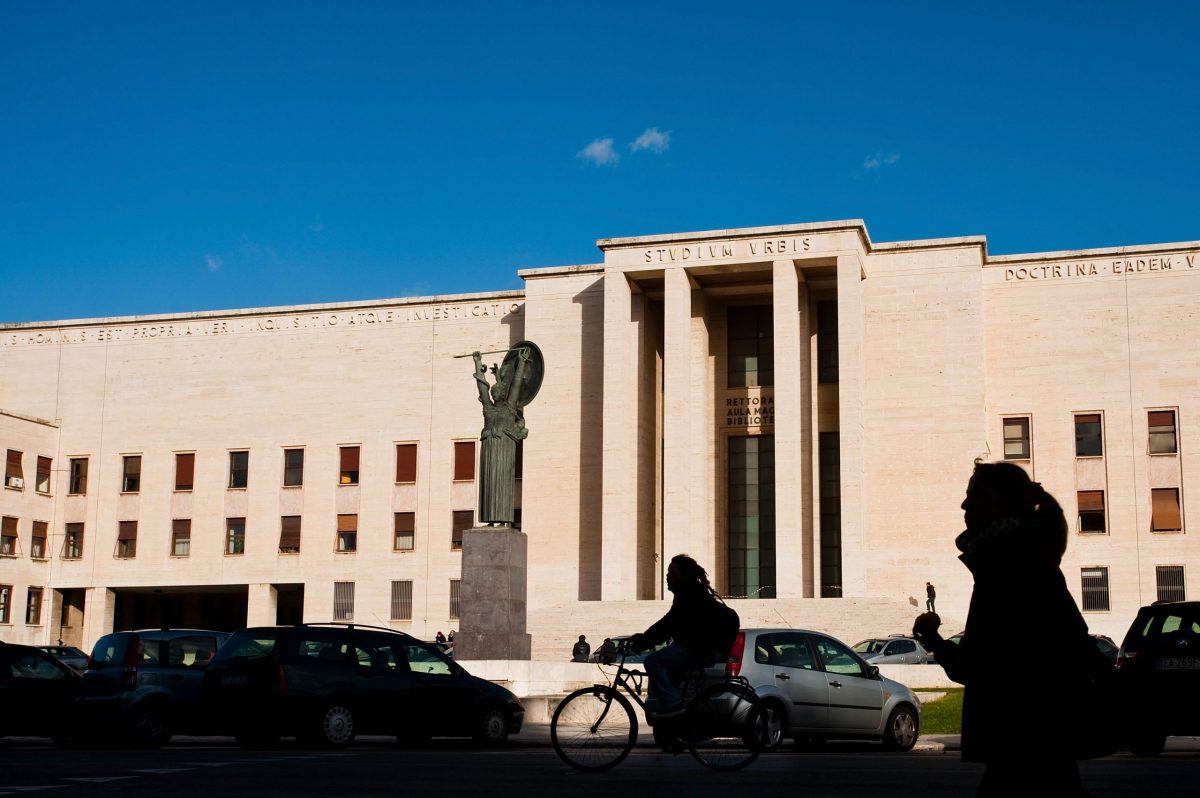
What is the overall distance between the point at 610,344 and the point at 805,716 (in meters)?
33.6

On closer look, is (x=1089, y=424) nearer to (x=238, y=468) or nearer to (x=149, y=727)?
(x=238, y=468)

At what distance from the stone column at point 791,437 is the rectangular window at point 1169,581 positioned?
11315 mm

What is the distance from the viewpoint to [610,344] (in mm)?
49094

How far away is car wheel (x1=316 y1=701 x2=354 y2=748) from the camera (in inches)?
669

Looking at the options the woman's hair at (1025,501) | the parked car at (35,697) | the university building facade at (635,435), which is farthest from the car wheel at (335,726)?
the university building facade at (635,435)

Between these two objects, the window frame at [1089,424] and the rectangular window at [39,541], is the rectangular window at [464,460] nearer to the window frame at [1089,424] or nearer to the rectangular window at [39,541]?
the rectangular window at [39,541]

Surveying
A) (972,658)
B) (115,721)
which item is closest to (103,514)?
(115,721)

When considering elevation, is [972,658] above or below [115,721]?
above

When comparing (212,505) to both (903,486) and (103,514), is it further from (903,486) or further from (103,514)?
(903,486)

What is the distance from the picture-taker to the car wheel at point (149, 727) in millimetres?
18438

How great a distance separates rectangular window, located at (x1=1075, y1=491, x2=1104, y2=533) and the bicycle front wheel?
3869 cm

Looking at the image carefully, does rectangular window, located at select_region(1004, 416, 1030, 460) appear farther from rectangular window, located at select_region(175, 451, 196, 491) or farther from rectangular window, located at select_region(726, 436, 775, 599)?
rectangular window, located at select_region(175, 451, 196, 491)

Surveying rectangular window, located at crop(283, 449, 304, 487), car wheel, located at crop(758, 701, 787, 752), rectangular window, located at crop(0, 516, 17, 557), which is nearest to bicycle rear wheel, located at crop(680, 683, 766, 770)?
car wheel, located at crop(758, 701, 787, 752)

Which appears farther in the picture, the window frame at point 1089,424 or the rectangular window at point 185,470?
the rectangular window at point 185,470
